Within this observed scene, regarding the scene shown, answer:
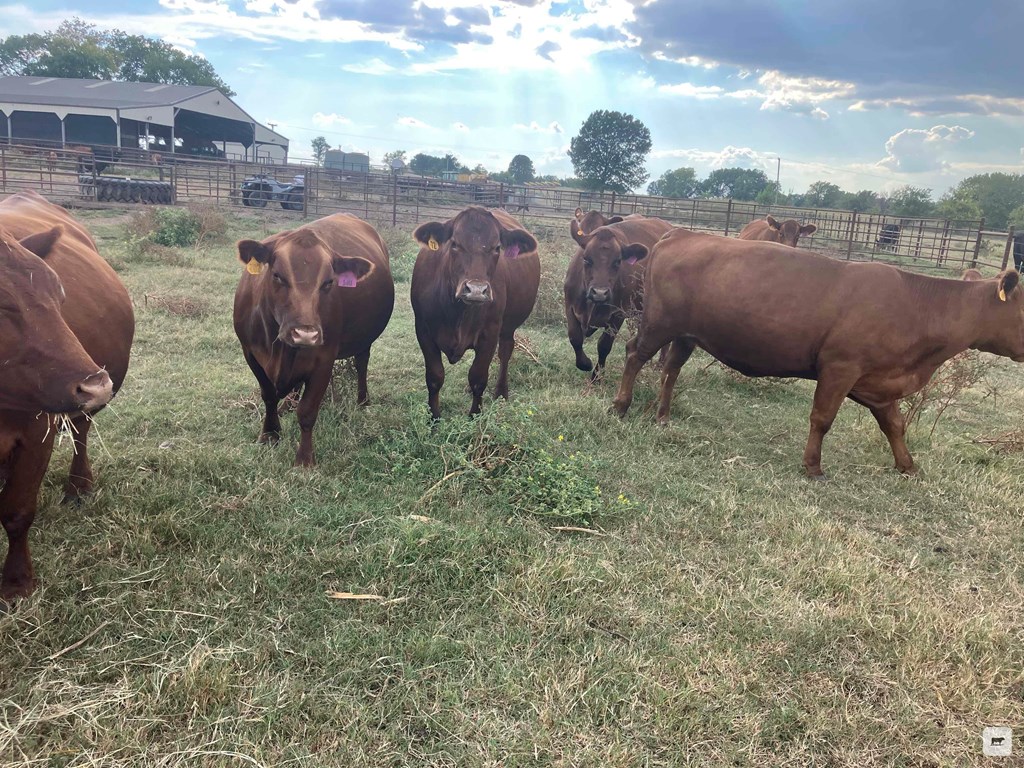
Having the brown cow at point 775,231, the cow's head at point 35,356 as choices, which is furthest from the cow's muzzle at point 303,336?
the brown cow at point 775,231

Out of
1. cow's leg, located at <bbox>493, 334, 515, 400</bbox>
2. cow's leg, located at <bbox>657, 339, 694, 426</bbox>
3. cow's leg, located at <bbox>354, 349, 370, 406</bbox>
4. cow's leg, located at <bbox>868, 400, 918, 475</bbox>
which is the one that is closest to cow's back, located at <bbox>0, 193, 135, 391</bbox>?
cow's leg, located at <bbox>354, 349, 370, 406</bbox>

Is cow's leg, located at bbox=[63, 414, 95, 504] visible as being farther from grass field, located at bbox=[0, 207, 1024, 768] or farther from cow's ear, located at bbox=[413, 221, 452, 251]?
cow's ear, located at bbox=[413, 221, 452, 251]

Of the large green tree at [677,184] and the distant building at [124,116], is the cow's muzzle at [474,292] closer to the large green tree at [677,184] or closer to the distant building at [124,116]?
the distant building at [124,116]

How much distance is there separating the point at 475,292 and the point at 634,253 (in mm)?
2865

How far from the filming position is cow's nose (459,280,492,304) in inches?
186

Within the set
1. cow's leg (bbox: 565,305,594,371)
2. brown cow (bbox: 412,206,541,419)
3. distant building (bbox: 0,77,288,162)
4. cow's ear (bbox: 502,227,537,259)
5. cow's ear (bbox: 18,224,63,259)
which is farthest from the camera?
distant building (bbox: 0,77,288,162)

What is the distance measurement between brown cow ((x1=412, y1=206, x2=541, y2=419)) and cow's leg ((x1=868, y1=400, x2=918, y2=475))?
3.15 m

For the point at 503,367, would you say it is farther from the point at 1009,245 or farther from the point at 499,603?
the point at 1009,245

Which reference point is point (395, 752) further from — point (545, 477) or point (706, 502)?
point (706, 502)

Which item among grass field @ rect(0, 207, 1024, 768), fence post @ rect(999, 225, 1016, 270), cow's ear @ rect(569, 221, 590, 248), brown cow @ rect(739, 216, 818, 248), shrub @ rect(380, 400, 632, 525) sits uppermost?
fence post @ rect(999, 225, 1016, 270)

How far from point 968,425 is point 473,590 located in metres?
5.90

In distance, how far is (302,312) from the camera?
3934 mm

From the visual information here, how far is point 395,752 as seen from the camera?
225 centimetres

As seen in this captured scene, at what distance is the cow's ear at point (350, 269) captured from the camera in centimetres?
436
